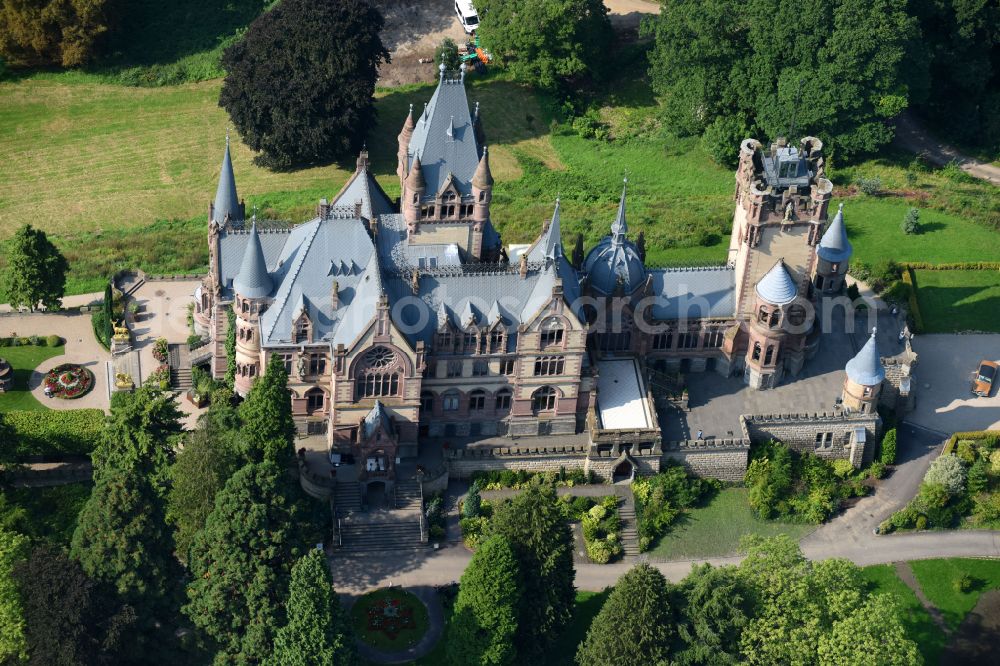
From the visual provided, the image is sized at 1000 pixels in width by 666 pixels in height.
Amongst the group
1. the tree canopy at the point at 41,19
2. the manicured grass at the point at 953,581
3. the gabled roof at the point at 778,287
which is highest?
the tree canopy at the point at 41,19

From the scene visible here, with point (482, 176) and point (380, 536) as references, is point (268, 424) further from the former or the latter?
point (482, 176)

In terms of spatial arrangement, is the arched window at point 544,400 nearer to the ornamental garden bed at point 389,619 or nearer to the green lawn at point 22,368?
the ornamental garden bed at point 389,619

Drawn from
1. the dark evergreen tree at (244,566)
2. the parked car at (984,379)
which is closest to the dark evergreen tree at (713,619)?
the dark evergreen tree at (244,566)

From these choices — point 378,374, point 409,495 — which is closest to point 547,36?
point 378,374

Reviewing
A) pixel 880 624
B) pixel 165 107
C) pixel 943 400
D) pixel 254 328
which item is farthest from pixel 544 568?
pixel 165 107

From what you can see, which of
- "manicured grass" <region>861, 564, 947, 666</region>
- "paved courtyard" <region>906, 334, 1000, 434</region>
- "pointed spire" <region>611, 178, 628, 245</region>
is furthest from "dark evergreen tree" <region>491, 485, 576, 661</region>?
"paved courtyard" <region>906, 334, 1000, 434</region>

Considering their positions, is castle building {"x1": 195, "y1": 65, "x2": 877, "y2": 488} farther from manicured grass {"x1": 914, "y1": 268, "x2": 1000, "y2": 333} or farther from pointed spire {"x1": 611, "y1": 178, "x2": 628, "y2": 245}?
manicured grass {"x1": 914, "y1": 268, "x2": 1000, "y2": 333}
